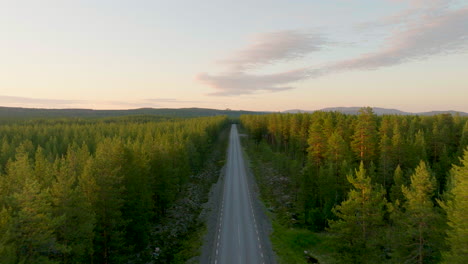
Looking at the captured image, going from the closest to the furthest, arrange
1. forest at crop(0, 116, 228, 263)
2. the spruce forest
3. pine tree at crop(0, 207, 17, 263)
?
pine tree at crop(0, 207, 17, 263) → forest at crop(0, 116, 228, 263) → the spruce forest

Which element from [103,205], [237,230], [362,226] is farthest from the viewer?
[237,230]

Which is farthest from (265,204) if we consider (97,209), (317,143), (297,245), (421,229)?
(97,209)

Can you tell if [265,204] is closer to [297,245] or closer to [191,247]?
[297,245]

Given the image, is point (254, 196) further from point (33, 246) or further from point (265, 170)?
point (33, 246)

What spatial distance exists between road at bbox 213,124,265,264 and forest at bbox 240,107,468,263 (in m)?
3.70

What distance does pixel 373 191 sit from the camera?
76.5ft

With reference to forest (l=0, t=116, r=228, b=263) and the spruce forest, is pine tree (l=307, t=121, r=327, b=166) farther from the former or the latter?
forest (l=0, t=116, r=228, b=263)

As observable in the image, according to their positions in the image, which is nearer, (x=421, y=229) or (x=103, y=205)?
(x=421, y=229)

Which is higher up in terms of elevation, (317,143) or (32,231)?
(317,143)

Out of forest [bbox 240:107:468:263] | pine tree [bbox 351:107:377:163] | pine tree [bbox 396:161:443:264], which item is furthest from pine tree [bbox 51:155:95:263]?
pine tree [bbox 351:107:377:163]

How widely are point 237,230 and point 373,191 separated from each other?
20632 mm

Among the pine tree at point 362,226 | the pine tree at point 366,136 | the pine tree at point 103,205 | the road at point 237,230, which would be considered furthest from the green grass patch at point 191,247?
the pine tree at point 366,136

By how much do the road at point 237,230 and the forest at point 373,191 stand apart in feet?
12.2

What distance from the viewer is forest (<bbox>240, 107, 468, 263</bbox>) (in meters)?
20.5
